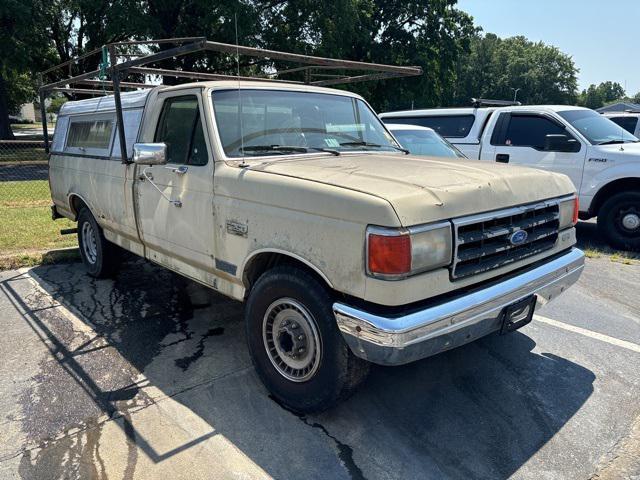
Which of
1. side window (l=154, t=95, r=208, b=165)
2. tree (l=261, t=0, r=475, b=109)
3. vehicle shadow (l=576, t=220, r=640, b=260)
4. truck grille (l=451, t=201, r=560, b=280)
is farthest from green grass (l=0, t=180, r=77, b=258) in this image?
tree (l=261, t=0, r=475, b=109)

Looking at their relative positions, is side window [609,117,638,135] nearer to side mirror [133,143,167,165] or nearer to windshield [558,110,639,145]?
windshield [558,110,639,145]

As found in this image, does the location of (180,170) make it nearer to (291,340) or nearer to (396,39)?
(291,340)

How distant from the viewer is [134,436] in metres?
2.92

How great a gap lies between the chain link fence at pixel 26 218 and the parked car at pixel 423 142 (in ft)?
17.3

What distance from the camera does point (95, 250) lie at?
228 inches

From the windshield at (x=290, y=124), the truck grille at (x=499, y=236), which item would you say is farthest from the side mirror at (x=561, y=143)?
the truck grille at (x=499, y=236)

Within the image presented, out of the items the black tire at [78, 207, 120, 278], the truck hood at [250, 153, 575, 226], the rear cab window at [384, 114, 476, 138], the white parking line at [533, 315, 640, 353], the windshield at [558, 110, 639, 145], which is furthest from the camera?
the rear cab window at [384, 114, 476, 138]

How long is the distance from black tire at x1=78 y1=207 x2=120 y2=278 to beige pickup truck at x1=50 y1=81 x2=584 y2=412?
1.13 metres

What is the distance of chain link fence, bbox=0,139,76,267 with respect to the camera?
680 cm

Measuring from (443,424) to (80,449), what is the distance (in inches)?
85.3

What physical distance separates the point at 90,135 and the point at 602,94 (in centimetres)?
13906

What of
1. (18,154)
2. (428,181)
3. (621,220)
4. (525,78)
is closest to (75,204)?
(428,181)

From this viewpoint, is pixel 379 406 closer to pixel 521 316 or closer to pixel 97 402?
pixel 521 316

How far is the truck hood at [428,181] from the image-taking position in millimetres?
2588
